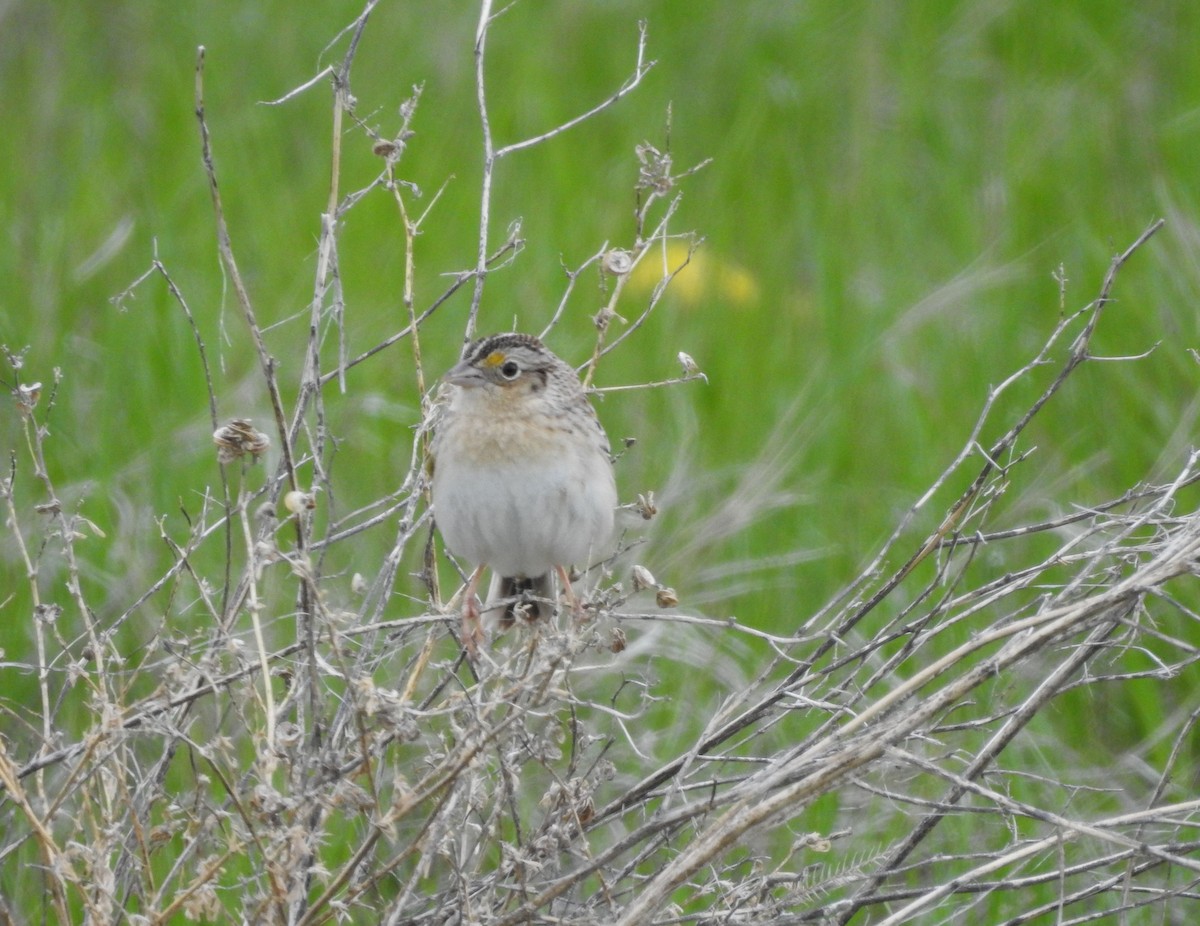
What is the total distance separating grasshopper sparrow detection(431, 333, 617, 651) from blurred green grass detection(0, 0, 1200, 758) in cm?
69

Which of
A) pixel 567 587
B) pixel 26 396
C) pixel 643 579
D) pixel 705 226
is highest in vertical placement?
pixel 26 396

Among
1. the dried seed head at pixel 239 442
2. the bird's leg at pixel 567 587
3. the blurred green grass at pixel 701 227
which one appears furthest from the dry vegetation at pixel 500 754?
the blurred green grass at pixel 701 227

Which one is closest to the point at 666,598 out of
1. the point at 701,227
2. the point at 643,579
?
the point at 643,579

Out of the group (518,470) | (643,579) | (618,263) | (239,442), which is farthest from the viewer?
(518,470)

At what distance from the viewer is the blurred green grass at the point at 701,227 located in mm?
6223

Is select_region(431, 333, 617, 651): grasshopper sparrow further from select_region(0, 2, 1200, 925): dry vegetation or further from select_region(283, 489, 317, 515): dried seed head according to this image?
select_region(283, 489, 317, 515): dried seed head

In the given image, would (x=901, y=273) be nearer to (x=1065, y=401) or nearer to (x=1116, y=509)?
(x=1065, y=401)

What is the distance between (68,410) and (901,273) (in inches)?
137

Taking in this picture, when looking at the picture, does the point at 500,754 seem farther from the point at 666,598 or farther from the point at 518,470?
the point at 518,470

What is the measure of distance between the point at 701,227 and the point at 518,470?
3.71 metres

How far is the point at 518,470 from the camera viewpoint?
4859 mm

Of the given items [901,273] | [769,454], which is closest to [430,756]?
[769,454]

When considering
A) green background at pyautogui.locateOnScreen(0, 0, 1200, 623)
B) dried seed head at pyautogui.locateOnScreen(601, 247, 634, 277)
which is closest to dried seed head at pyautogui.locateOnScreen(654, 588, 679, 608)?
dried seed head at pyautogui.locateOnScreen(601, 247, 634, 277)

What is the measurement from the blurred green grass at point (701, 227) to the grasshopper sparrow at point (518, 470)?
0.69 meters
